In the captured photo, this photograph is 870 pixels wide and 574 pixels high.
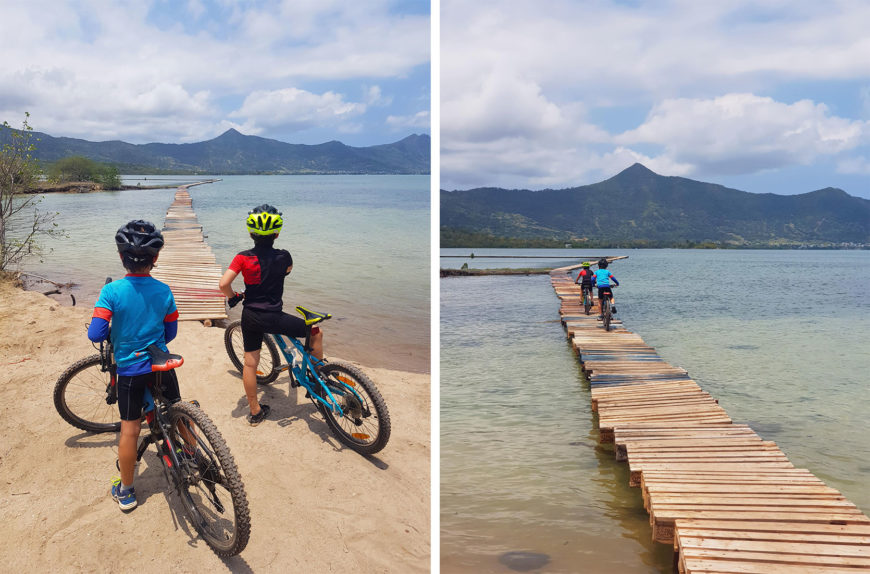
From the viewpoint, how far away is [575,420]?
28.5ft

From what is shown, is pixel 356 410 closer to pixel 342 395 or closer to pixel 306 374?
pixel 342 395

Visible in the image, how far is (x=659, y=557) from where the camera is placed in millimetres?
4422

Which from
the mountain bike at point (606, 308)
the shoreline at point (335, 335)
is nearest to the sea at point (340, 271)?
the shoreline at point (335, 335)

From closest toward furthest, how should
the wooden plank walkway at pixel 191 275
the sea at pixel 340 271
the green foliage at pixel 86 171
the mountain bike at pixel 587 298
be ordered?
the wooden plank walkway at pixel 191 275 < the sea at pixel 340 271 < the mountain bike at pixel 587 298 < the green foliage at pixel 86 171

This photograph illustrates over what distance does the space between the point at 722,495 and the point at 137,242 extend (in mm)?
4478

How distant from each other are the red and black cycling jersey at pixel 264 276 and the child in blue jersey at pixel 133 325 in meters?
0.86

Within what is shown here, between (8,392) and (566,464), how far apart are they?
5531 millimetres

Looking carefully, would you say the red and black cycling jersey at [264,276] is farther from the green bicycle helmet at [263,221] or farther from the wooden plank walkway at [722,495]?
the wooden plank walkway at [722,495]

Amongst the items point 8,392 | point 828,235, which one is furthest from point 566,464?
point 828,235

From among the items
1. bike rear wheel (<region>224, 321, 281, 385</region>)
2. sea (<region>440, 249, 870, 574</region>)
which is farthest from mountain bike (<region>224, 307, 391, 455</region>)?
sea (<region>440, 249, 870, 574</region>)

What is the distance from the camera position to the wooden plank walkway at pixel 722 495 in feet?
11.9

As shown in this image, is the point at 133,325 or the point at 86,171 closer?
the point at 133,325

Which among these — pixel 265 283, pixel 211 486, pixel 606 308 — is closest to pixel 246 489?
pixel 211 486

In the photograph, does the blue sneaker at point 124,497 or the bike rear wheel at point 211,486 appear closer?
the bike rear wheel at point 211,486
